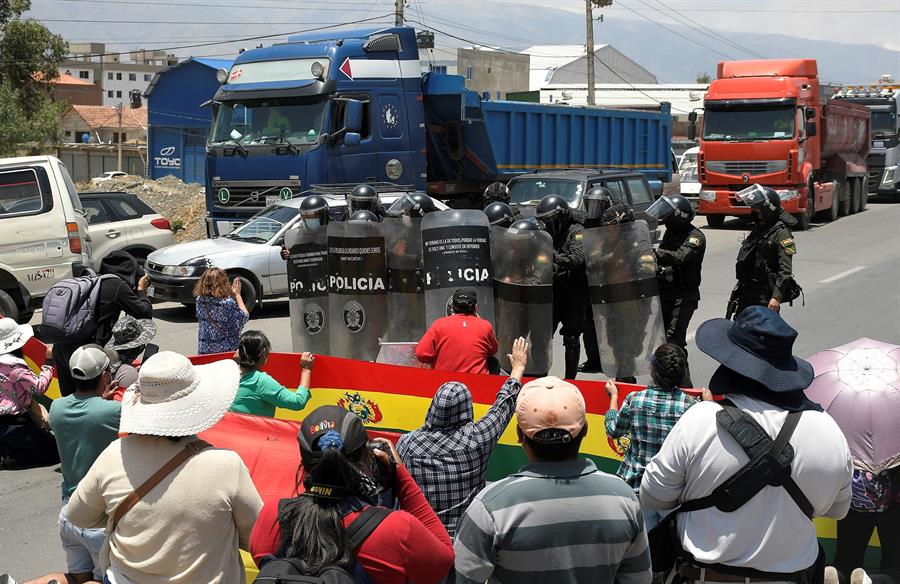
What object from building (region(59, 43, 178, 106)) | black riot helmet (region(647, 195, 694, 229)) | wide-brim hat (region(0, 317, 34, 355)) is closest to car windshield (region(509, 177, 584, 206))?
black riot helmet (region(647, 195, 694, 229))

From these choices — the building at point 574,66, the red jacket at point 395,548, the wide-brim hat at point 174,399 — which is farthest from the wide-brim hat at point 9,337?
the building at point 574,66

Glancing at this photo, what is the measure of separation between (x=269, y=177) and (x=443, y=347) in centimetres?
1064

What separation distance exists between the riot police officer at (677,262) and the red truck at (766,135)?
15576 mm

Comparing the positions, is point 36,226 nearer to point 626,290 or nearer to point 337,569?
point 626,290

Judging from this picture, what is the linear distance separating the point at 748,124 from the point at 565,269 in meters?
17.6

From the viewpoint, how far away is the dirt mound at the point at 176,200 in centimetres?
2539

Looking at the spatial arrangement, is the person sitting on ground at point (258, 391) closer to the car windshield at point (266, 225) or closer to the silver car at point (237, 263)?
the silver car at point (237, 263)

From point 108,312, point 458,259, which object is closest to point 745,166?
point 458,259

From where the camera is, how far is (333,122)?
16797mm

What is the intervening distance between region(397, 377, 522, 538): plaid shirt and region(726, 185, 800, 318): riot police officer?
16.2ft

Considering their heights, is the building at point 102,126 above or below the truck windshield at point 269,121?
above

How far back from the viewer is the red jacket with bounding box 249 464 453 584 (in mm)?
3134

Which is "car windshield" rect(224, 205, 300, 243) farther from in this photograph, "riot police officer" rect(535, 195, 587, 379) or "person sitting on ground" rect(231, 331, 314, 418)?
"person sitting on ground" rect(231, 331, 314, 418)

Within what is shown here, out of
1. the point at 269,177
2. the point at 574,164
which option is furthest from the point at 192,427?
the point at 574,164
